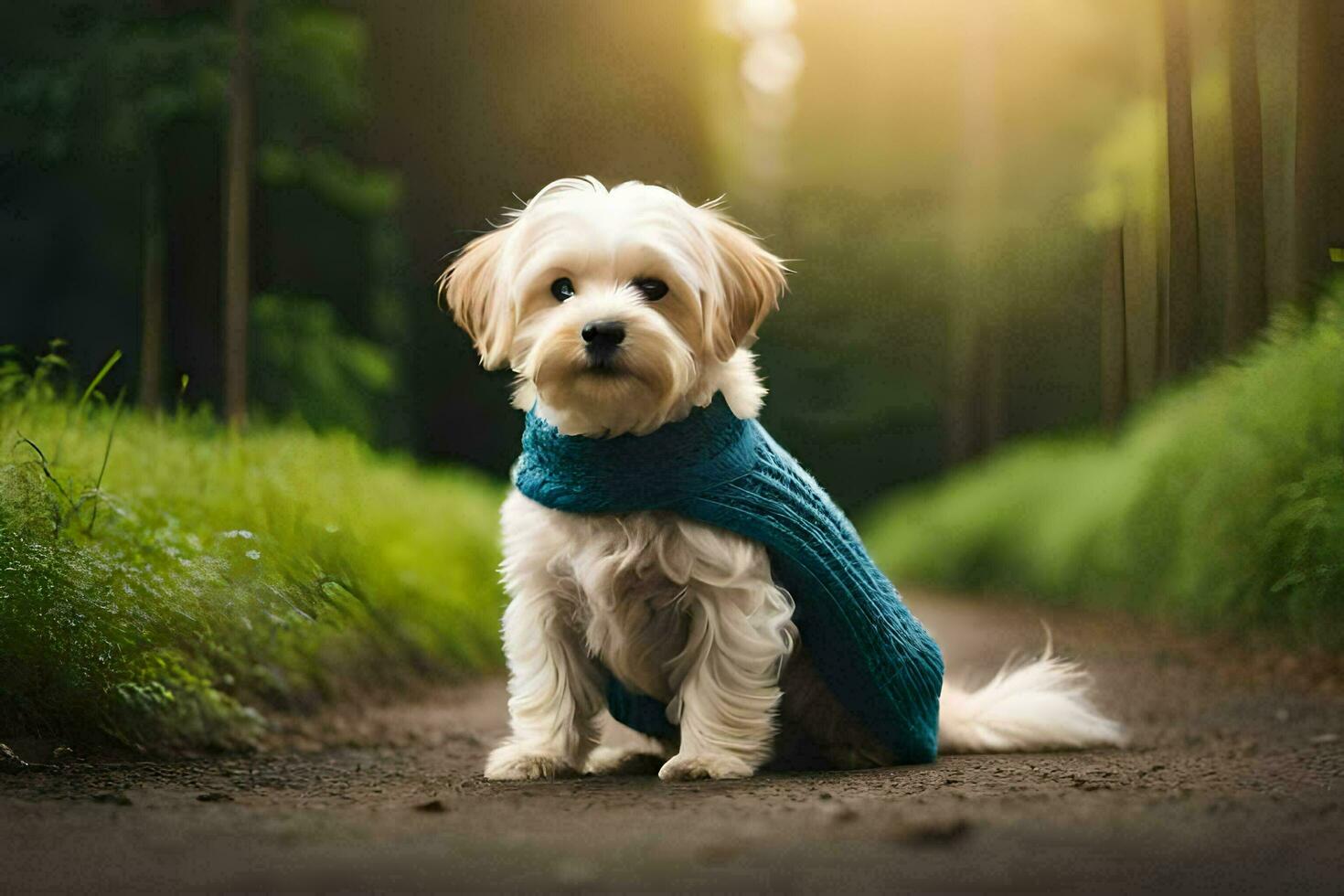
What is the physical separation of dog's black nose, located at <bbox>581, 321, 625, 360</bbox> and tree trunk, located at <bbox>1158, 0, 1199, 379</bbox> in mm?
2255

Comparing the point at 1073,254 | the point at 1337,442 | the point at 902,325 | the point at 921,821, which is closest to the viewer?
the point at 921,821

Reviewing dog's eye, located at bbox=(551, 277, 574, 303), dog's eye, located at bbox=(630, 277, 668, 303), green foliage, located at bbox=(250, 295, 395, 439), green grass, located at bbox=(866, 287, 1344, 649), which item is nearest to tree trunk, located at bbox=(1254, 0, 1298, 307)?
green grass, located at bbox=(866, 287, 1344, 649)

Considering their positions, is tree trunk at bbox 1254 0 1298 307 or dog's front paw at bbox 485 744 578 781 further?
tree trunk at bbox 1254 0 1298 307

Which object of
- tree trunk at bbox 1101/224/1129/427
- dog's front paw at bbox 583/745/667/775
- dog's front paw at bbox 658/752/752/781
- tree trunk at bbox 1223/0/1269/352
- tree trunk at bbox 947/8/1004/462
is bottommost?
dog's front paw at bbox 583/745/667/775

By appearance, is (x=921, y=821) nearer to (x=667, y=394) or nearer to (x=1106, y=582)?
(x=667, y=394)

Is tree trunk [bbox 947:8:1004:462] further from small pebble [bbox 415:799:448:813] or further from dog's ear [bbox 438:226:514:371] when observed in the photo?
small pebble [bbox 415:799:448:813]

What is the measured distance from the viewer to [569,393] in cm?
360

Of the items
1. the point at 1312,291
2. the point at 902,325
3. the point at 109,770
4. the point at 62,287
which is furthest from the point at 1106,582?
the point at 902,325

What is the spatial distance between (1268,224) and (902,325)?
16389 mm

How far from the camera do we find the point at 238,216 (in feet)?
24.7

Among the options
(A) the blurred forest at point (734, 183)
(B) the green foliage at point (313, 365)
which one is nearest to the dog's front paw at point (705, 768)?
(A) the blurred forest at point (734, 183)

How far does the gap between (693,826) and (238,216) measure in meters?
5.75

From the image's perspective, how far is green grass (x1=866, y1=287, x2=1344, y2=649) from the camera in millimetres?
5656

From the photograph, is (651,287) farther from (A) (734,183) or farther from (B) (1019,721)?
(A) (734,183)
